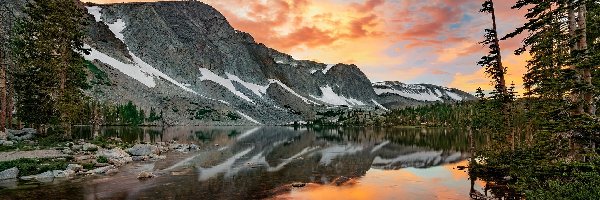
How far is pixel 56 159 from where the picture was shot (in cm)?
3962

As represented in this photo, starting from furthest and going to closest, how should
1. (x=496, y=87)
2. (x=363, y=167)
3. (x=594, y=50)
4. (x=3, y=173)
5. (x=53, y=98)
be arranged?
(x=53, y=98), (x=363, y=167), (x=496, y=87), (x=3, y=173), (x=594, y=50)

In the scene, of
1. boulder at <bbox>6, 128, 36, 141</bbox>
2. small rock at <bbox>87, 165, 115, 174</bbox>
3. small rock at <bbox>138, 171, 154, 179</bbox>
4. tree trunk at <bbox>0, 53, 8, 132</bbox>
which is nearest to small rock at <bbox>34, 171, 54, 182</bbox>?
small rock at <bbox>87, 165, 115, 174</bbox>

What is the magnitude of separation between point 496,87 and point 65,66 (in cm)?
5038

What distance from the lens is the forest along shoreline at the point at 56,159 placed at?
34125mm

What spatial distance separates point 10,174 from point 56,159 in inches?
244

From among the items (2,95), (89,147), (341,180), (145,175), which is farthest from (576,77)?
(2,95)

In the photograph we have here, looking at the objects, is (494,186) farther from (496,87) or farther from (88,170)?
(88,170)

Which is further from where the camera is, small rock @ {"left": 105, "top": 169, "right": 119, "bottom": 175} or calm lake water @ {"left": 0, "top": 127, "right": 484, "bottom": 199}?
small rock @ {"left": 105, "top": 169, "right": 119, "bottom": 175}

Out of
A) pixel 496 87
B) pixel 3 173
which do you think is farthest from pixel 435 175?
pixel 3 173

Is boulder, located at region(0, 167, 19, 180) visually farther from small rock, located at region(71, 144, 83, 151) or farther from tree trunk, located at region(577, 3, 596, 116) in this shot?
tree trunk, located at region(577, 3, 596, 116)

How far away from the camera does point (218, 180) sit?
3662 centimetres

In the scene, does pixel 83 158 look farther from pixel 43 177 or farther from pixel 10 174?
pixel 10 174

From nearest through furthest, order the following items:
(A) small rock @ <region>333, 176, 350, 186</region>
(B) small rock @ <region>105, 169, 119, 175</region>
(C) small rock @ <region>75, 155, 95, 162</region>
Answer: (A) small rock @ <region>333, 176, 350, 186</region> < (B) small rock @ <region>105, 169, 119, 175</region> < (C) small rock @ <region>75, 155, 95, 162</region>

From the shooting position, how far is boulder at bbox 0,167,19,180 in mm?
33031
